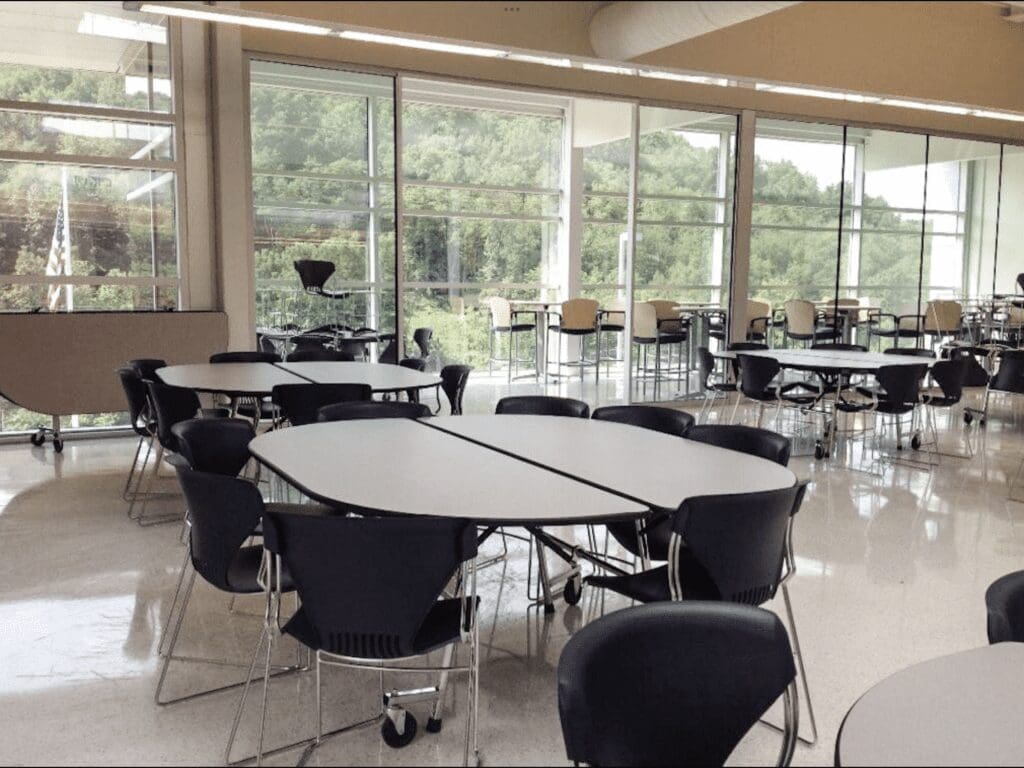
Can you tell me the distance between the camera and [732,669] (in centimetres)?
162

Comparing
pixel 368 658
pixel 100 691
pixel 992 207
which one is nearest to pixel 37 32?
pixel 100 691

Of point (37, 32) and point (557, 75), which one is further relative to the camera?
point (557, 75)

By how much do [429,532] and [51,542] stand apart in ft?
10.6

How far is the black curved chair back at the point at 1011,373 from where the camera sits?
23.2ft

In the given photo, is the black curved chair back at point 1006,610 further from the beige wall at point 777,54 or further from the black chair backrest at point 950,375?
the black chair backrest at point 950,375

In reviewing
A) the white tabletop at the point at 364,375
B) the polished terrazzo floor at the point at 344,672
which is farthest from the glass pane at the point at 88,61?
the polished terrazzo floor at the point at 344,672

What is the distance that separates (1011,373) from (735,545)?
557 cm

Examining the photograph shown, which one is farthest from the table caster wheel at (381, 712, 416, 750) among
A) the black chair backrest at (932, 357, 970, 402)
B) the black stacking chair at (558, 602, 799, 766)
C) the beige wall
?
the black chair backrest at (932, 357, 970, 402)

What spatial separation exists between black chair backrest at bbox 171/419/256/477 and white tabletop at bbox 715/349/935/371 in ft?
14.7

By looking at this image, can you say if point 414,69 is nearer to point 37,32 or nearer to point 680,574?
point 37,32

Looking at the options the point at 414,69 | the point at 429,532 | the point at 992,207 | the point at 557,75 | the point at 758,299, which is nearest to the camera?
the point at 429,532

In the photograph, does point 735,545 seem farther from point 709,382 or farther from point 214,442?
point 709,382

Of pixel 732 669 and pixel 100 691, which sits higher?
pixel 732 669

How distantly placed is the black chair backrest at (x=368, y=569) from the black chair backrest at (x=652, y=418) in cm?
181
